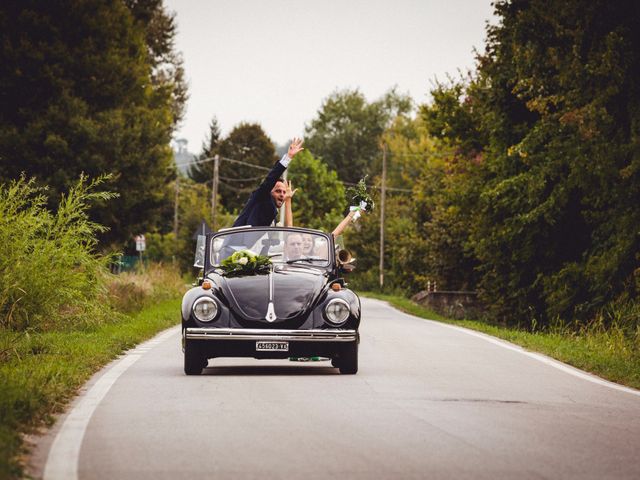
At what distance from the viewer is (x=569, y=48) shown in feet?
83.0

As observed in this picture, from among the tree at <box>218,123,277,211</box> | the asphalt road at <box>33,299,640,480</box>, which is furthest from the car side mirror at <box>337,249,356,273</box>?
the tree at <box>218,123,277,211</box>

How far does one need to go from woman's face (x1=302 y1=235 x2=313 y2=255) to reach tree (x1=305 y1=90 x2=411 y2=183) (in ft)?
298

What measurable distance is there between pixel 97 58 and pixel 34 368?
2553 centimetres

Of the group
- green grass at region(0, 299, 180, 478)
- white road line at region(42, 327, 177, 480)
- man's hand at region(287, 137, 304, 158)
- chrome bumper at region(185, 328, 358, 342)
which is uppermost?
man's hand at region(287, 137, 304, 158)

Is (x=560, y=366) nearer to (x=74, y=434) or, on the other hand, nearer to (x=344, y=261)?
(x=344, y=261)

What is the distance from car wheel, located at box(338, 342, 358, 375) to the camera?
12.8 metres

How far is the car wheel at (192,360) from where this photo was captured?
12.5 m

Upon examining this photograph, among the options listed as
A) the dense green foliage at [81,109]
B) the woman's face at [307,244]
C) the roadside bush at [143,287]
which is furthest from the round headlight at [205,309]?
the dense green foliage at [81,109]

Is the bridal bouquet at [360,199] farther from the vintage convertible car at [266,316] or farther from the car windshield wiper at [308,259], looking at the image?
the vintage convertible car at [266,316]

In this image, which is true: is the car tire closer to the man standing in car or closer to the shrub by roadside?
the man standing in car

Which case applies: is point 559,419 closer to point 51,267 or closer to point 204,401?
point 204,401

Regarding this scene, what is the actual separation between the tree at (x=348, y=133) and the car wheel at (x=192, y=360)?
9223 centimetres

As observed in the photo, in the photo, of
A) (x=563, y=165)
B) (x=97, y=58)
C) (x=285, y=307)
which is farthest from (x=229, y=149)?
(x=285, y=307)

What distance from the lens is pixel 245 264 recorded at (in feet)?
43.0
